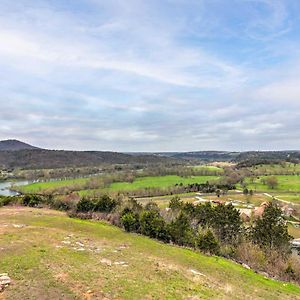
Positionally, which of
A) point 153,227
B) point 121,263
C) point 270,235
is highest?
point 121,263

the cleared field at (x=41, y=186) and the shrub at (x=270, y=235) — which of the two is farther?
the cleared field at (x=41, y=186)

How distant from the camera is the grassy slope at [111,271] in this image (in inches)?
640

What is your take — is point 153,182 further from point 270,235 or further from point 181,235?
point 181,235

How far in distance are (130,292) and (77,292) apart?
8.41 ft

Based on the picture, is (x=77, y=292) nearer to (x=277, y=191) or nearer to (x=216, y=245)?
(x=216, y=245)

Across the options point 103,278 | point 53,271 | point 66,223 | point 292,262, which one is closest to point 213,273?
point 103,278

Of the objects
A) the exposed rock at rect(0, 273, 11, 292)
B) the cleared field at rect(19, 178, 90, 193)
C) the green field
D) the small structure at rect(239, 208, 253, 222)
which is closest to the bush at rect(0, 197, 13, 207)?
the exposed rock at rect(0, 273, 11, 292)

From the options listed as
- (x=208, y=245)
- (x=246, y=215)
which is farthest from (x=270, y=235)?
(x=246, y=215)

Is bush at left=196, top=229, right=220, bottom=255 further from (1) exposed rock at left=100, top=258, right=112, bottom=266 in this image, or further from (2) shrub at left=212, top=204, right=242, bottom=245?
(1) exposed rock at left=100, top=258, right=112, bottom=266

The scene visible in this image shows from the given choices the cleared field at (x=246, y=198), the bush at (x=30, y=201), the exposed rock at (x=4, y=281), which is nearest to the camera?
the exposed rock at (x=4, y=281)

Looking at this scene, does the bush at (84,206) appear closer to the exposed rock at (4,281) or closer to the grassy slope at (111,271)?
the grassy slope at (111,271)

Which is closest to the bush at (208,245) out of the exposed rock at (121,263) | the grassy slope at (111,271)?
the grassy slope at (111,271)

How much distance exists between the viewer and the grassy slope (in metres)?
16.3

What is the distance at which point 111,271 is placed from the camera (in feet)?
64.9
